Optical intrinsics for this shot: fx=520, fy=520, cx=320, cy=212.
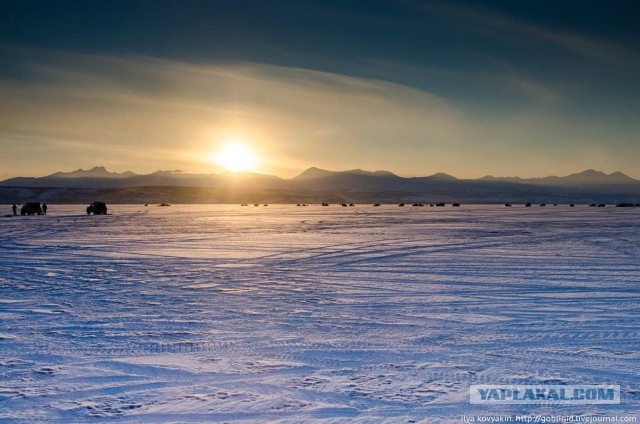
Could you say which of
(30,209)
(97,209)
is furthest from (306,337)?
(30,209)

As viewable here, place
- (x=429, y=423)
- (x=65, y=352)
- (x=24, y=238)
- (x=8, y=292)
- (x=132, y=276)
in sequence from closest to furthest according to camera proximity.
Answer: (x=429, y=423) < (x=65, y=352) < (x=8, y=292) < (x=132, y=276) < (x=24, y=238)

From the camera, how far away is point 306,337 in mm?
6895

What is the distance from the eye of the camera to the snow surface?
4.73m

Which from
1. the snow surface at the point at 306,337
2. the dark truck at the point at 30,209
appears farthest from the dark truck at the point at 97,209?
the snow surface at the point at 306,337

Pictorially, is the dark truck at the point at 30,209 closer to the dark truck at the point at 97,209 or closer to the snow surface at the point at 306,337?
the dark truck at the point at 97,209

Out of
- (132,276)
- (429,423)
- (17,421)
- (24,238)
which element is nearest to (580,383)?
(429,423)

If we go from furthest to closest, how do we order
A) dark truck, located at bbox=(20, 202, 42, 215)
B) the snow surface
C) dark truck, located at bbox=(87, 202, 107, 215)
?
dark truck, located at bbox=(87, 202, 107, 215) → dark truck, located at bbox=(20, 202, 42, 215) → the snow surface

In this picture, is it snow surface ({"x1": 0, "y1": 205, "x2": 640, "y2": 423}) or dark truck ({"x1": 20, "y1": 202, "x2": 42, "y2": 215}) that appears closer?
snow surface ({"x1": 0, "y1": 205, "x2": 640, "y2": 423})

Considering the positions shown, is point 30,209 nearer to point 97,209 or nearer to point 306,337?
point 97,209

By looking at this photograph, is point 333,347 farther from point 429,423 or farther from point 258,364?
point 429,423

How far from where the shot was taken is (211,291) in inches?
412

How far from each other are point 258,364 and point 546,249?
49.1 ft

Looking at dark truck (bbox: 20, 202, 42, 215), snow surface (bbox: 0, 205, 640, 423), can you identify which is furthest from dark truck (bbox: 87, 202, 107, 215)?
snow surface (bbox: 0, 205, 640, 423)

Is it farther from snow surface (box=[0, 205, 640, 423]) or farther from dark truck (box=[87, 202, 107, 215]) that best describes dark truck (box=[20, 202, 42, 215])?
snow surface (box=[0, 205, 640, 423])
